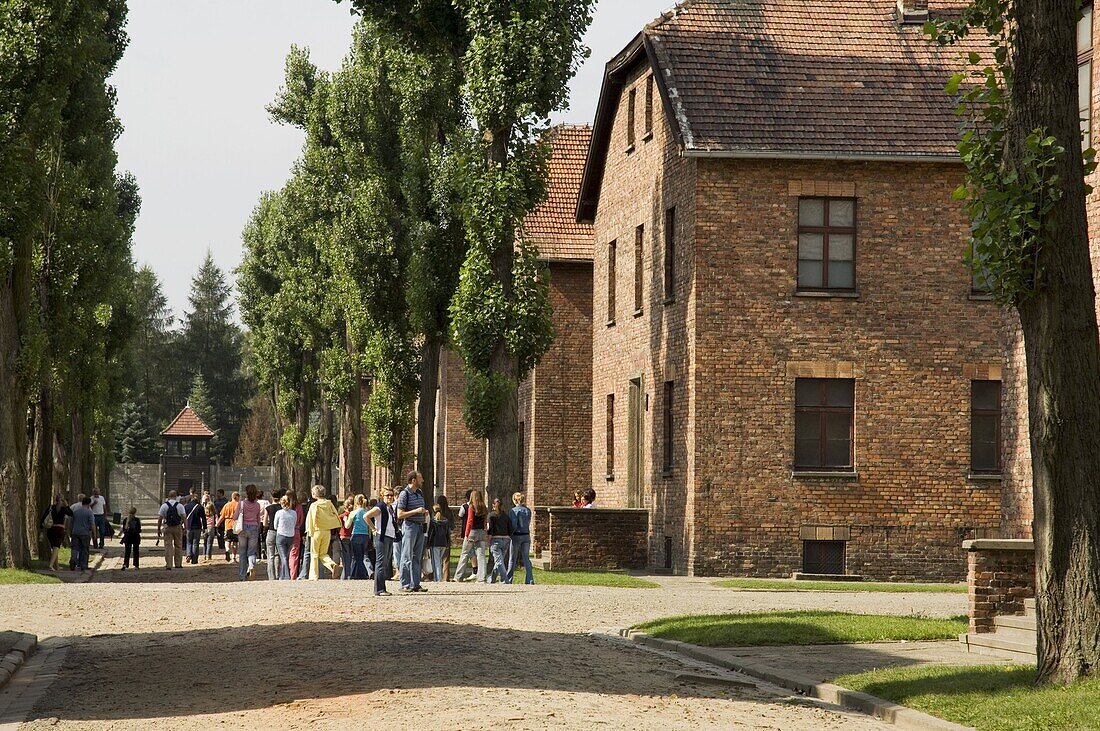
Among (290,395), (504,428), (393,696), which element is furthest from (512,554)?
(290,395)

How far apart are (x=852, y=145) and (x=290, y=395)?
3406cm

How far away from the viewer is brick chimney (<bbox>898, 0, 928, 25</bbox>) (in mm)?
33594

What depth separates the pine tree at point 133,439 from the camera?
113438 mm

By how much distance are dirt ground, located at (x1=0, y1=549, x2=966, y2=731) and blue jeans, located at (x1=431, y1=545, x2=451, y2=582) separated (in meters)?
3.44

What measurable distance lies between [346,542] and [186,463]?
59.1m

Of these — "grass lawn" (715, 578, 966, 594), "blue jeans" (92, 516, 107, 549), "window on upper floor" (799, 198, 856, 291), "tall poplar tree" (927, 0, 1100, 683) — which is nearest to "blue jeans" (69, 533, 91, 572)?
"blue jeans" (92, 516, 107, 549)

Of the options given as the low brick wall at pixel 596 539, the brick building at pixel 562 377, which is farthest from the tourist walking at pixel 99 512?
the low brick wall at pixel 596 539

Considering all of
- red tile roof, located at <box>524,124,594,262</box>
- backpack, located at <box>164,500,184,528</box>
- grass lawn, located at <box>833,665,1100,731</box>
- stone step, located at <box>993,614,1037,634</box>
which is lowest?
grass lawn, located at <box>833,665,1100,731</box>

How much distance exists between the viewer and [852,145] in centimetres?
3086

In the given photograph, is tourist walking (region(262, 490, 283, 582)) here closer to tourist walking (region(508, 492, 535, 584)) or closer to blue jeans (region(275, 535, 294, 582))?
blue jeans (region(275, 535, 294, 582))

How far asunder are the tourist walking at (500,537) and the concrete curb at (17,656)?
436 inches

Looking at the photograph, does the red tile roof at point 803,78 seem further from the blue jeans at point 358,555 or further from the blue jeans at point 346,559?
the blue jeans at point 346,559

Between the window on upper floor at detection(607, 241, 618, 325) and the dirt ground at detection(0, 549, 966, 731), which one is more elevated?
the window on upper floor at detection(607, 241, 618, 325)

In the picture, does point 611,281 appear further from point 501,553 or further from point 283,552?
point 501,553
